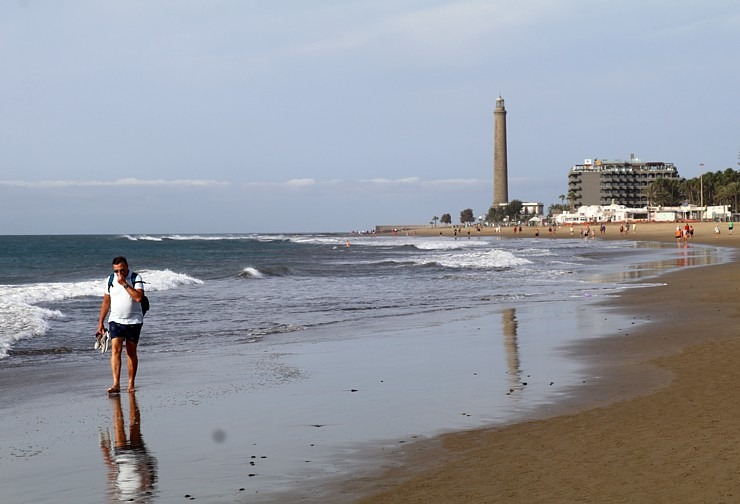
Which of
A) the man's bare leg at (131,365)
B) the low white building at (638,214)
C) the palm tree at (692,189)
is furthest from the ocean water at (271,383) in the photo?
the palm tree at (692,189)

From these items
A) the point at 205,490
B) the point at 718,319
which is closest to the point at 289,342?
the point at 718,319

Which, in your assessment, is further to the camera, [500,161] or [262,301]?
[500,161]

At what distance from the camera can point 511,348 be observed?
13.5 m

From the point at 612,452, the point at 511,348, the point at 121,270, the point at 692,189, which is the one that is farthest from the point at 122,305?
the point at 692,189

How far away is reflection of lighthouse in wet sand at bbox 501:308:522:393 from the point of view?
34.2 ft

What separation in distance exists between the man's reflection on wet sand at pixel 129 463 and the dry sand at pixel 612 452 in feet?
4.99

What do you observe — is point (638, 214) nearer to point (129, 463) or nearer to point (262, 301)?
point (262, 301)

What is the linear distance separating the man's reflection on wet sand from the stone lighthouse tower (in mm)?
188145

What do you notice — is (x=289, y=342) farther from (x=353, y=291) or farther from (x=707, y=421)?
(x=353, y=291)

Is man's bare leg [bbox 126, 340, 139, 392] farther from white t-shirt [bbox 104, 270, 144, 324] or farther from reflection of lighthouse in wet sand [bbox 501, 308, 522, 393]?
reflection of lighthouse in wet sand [bbox 501, 308, 522, 393]

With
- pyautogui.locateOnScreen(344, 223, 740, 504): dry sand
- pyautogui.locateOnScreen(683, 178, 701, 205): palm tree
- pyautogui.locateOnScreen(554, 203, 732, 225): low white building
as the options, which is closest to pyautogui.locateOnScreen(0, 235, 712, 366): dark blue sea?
pyautogui.locateOnScreen(344, 223, 740, 504): dry sand

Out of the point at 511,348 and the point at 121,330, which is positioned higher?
the point at 121,330

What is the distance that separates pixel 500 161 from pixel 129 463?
626 feet

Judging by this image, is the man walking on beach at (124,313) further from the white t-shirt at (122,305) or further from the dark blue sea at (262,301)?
the dark blue sea at (262,301)
